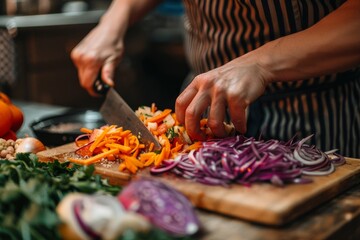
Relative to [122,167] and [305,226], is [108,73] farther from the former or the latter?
[305,226]

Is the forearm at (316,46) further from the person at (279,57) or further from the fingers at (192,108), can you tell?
the fingers at (192,108)

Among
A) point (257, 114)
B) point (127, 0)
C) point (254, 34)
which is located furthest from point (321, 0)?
point (127, 0)

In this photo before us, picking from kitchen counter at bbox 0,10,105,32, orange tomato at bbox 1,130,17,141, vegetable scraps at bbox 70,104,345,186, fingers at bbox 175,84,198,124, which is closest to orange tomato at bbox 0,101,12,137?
orange tomato at bbox 1,130,17,141

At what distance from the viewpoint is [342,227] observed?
157cm

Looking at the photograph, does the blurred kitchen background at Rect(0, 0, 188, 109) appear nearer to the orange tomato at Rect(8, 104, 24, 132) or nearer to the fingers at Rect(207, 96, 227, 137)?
the orange tomato at Rect(8, 104, 24, 132)

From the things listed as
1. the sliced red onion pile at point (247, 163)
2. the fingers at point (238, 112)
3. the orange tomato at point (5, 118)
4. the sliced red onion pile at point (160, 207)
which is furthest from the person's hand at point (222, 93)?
the orange tomato at point (5, 118)

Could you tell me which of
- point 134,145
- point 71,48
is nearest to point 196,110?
point 134,145

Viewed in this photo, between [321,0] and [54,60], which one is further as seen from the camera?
[54,60]

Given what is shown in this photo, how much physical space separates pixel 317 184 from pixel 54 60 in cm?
480

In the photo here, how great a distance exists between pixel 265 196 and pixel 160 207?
1.20 feet

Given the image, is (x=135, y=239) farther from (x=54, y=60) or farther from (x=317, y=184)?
(x=54, y=60)

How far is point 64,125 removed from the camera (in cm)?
268

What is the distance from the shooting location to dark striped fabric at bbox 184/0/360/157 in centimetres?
258

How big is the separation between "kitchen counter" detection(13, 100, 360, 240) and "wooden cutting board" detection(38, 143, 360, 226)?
0.8 inches
